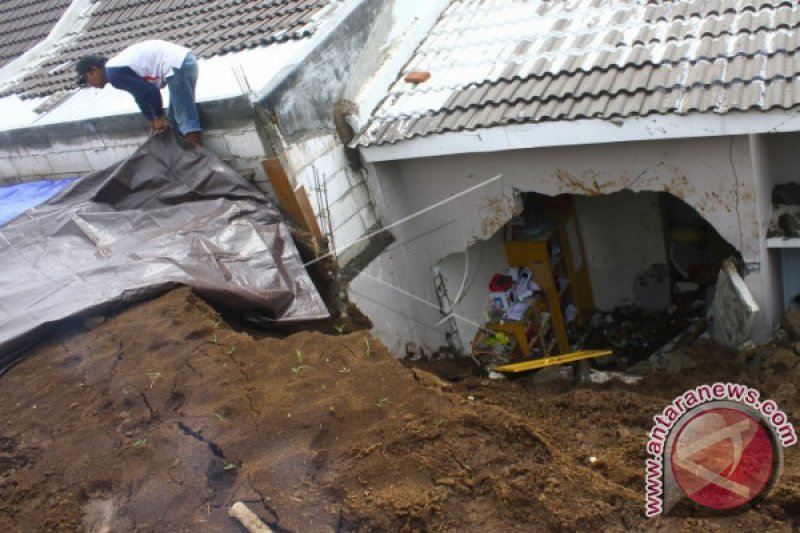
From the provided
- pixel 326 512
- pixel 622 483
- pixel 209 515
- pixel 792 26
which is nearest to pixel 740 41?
pixel 792 26

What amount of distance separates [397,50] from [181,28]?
296 centimetres

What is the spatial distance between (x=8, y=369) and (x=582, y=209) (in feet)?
20.7

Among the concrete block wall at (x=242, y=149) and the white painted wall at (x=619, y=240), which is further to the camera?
the white painted wall at (x=619, y=240)

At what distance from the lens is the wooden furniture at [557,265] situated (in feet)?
24.8

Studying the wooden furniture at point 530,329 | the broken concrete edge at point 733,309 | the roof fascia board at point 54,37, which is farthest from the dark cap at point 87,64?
the broken concrete edge at point 733,309

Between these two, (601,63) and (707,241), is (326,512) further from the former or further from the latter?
(707,241)

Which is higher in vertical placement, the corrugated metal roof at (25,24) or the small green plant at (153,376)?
the corrugated metal roof at (25,24)

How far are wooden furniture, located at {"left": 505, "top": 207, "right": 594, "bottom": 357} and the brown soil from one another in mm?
2957

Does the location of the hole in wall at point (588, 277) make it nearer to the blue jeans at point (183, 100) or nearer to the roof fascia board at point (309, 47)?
the roof fascia board at point (309, 47)

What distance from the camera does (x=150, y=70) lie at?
6.26 metres

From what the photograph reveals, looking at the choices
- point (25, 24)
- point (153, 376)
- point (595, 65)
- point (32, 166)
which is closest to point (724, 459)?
point (153, 376)

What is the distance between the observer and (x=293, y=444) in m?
3.53

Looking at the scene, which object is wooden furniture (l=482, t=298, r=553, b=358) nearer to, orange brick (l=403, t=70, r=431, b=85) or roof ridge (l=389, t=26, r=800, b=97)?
roof ridge (l=389, t=26, r=800, b=97)

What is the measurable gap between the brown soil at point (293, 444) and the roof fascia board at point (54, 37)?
638cm
